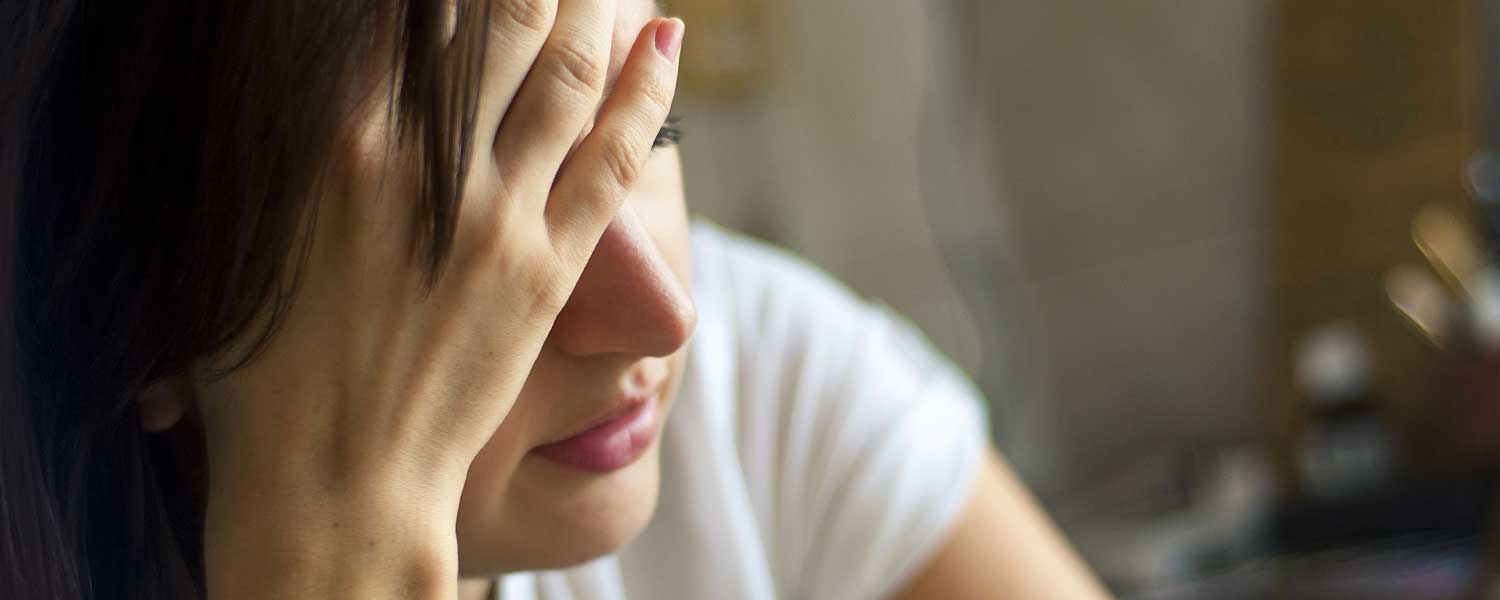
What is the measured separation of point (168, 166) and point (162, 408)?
10cm

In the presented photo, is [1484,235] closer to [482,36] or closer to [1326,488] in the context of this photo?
[1326,488]

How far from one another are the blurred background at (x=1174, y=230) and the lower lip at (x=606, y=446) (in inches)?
30.4

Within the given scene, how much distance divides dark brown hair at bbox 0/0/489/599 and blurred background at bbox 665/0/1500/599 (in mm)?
854

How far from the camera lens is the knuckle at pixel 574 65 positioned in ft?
1.27

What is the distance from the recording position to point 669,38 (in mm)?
427

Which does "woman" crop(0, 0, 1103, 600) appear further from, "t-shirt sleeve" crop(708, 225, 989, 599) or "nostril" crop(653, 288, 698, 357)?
"t-shirt sleeve" crop(708, 225, 989, 599)

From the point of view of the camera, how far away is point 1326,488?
52.0 inches

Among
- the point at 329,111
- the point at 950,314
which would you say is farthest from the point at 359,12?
the point at 950,314

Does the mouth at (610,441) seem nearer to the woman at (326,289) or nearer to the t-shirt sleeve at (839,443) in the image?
the woman at (326,289)

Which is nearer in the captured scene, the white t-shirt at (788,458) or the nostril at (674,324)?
the nostril at (674,324)

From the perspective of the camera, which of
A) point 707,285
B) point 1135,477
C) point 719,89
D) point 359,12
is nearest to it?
point 359,12

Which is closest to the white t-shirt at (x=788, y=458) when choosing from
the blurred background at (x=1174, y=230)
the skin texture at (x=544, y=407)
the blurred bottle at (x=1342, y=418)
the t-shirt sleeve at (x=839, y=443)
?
the t-shirt sleeve at (x=839, y=443)

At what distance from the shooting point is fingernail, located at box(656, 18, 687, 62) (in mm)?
423

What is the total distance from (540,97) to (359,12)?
6cm
